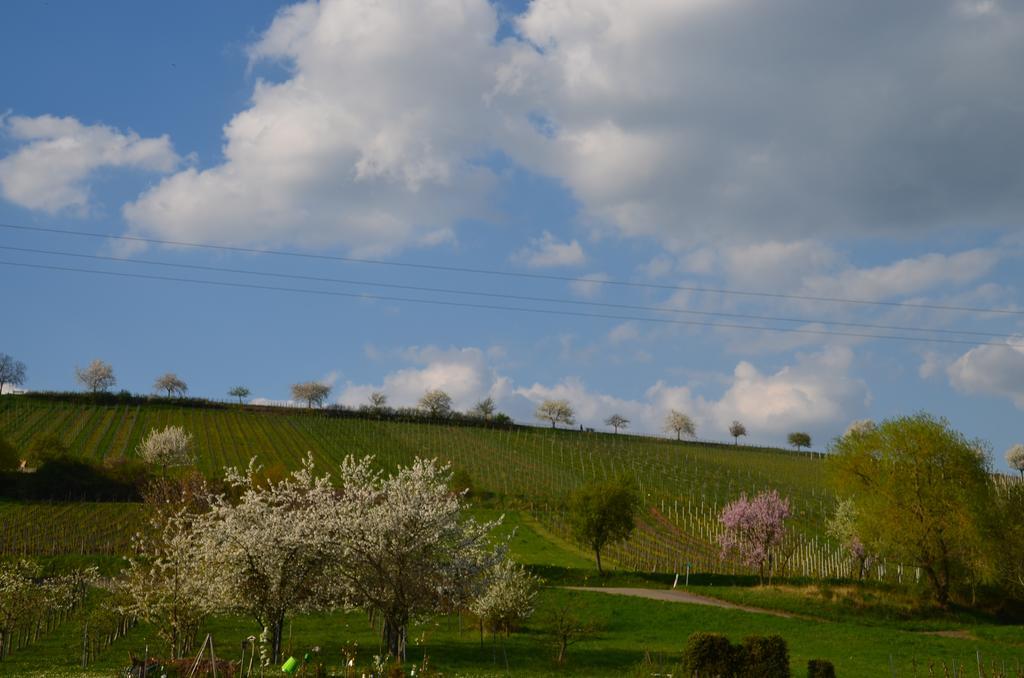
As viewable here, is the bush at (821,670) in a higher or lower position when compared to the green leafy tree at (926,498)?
lower

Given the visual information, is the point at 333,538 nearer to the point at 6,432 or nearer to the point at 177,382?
the point at 6,432

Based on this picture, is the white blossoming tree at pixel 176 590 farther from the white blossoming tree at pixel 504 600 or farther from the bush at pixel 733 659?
the bush at pixel 733 659

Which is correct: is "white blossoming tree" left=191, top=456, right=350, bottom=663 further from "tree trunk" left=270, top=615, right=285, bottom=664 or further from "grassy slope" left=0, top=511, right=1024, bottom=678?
"grassy slope" left=0, top=511, right=1024, bottom=678

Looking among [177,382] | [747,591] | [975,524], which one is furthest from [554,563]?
[177,382]

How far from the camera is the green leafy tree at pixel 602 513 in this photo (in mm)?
61281

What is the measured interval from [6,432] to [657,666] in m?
91.7

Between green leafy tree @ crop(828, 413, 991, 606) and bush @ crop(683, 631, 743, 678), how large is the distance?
30.4 meters

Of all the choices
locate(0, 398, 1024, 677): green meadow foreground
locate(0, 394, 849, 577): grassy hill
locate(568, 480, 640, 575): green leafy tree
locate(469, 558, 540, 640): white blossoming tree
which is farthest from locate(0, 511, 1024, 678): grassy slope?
locate(0, 394, 849, 577): grassy hill

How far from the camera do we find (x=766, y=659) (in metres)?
26.1

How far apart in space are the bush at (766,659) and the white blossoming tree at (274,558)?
541 inches

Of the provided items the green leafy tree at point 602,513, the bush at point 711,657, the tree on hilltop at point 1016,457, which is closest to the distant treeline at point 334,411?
the tree on hilltop at point 1016,457

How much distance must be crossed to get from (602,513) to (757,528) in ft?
39.2

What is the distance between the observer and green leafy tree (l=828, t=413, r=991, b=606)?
5088 cm

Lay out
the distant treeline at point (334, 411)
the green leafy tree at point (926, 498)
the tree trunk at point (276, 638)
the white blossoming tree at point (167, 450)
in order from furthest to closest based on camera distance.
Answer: the distant treeline at point (334, 411)
the white blossoming tree at point (167, 450)
the green leafy tree at point (926, 498)
the tree trunk at point (276, 638)
